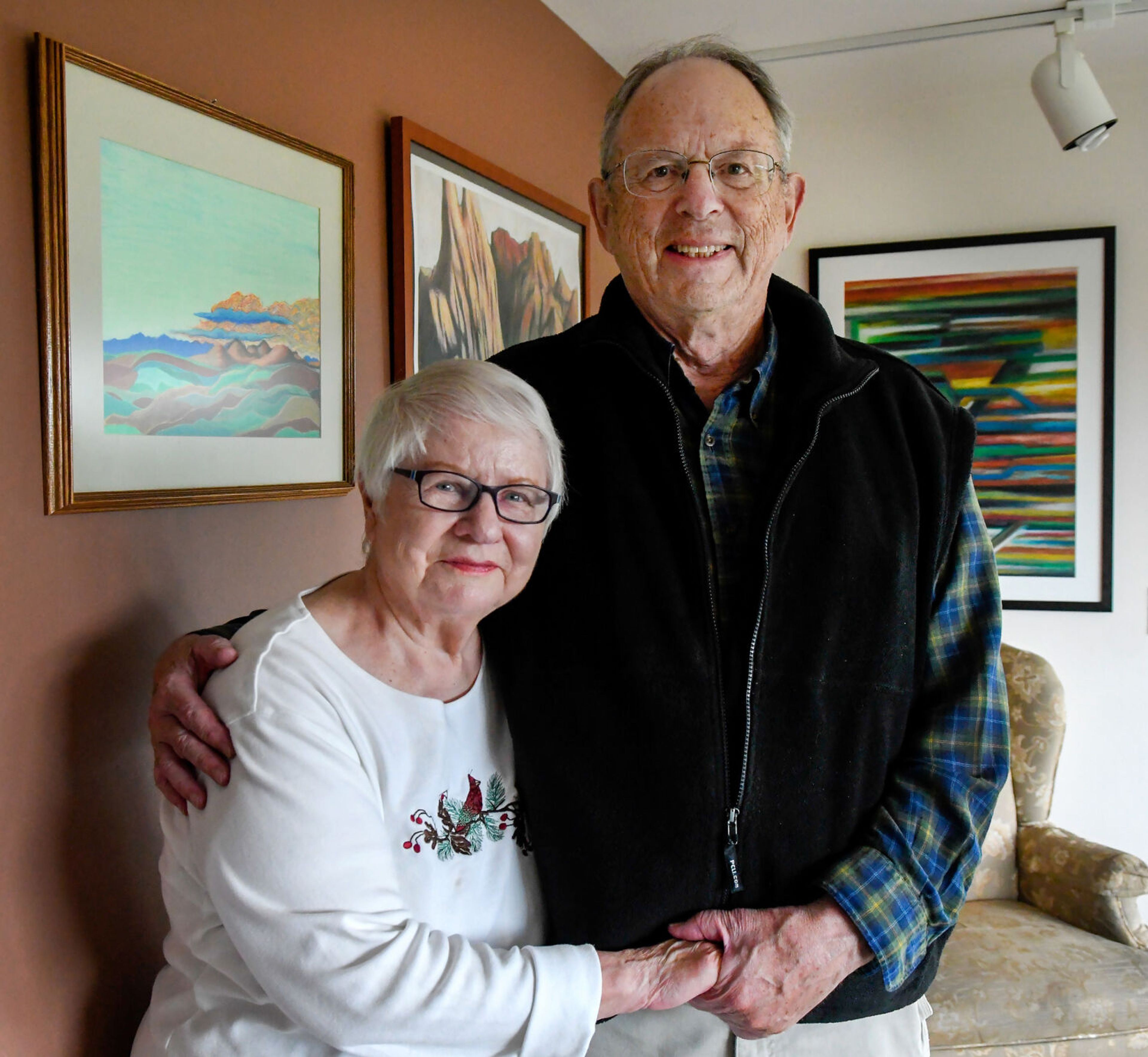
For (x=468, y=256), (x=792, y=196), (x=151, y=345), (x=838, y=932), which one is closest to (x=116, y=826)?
(x=151, y=345)

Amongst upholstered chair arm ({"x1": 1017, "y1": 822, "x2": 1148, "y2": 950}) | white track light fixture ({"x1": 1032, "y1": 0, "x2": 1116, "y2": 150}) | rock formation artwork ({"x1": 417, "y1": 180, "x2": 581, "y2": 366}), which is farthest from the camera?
white track light fixture ({"x1": 1032, "y1": 0, "x2": 1116, "y2": 150})

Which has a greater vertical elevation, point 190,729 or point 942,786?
point 190,729

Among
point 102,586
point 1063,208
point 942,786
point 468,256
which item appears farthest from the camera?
point 1063,208

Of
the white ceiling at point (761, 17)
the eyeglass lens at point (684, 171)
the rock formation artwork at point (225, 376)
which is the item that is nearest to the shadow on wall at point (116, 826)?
the rock formation artwork at point (225, 376)

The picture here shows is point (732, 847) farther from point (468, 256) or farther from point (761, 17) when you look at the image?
point (761, 17)

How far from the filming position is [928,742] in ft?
4.03

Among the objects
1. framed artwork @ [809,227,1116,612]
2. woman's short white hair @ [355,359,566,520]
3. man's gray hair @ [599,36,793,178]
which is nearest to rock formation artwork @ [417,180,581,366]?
man's gray hair @ [599,36,793,178]

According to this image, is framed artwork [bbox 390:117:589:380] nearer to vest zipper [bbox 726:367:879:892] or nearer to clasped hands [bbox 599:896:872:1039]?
vest zipper [bbox 726:367:879:892]

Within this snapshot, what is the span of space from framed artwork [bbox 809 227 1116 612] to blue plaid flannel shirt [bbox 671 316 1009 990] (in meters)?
2.50

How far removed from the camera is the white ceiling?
2.78 m

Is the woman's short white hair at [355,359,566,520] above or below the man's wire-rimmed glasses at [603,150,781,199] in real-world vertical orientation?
below

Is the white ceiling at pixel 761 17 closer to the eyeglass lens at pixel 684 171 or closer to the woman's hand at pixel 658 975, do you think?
the eyeglass lens at pixel 684 171

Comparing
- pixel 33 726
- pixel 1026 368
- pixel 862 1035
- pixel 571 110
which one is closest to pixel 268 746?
pixel 33 726

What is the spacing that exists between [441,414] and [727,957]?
0.70 m
